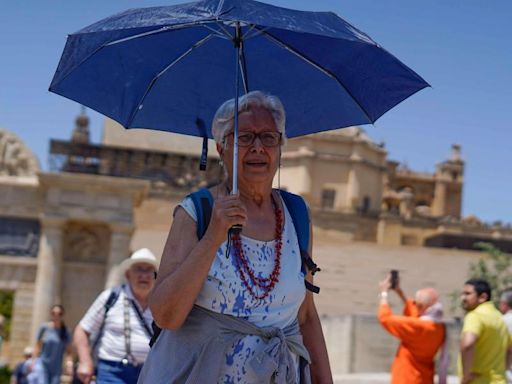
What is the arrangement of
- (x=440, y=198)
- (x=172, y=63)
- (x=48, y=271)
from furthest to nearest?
(x=440, y=198)
(x=48, y=271)
(x=172, y=63)

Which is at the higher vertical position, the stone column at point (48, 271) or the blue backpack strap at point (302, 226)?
the blue backpack strap at point (302, 226)

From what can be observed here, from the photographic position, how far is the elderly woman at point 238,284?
3.28 m

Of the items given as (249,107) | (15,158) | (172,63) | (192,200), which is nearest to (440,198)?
(15,158)

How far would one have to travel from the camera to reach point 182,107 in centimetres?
435

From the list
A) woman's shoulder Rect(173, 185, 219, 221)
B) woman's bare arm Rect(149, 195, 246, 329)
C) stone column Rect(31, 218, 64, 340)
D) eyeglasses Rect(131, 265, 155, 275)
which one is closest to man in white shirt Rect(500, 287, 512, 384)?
eyeglasses Rect(131, 265, 155, 275)

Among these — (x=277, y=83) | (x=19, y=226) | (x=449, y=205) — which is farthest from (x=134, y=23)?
(x=449, y=205)

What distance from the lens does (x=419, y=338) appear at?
7887 millimetres

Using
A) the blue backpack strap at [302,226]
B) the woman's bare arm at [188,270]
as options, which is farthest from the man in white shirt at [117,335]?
the woman's bare arm at [188,270]

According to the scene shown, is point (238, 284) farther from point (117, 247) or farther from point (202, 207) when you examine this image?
point (117, 247)

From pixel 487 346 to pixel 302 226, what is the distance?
3.60m

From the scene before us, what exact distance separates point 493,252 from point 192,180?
32.8 metres

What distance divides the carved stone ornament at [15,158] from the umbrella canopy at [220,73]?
57.7ft

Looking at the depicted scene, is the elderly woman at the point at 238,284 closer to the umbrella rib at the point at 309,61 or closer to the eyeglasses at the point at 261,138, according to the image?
the eyeglasses at the point at 261,138

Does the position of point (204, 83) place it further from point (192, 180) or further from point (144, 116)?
point (192, 180)
